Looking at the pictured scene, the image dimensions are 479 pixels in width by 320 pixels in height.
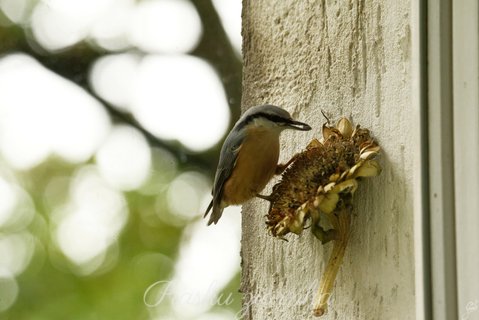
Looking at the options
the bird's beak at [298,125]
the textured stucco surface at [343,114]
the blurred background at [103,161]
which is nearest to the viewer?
the textured stucco surface at [343,114]

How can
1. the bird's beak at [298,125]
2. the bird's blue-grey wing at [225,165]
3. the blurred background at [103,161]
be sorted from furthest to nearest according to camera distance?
the blurred background at [103,161] → the bird's blue-grey wing at [225,165] → the bird's beak at [298,125]

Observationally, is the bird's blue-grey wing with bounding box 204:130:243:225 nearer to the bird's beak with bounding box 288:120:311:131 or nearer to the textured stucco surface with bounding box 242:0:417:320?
the textured stucco surface with bounding box 242:0:417:320

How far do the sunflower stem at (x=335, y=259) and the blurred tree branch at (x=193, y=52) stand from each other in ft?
7.90

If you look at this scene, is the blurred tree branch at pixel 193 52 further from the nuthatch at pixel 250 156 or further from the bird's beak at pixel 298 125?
the bird's beak at pixel 298 125

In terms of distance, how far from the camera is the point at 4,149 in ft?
15.5

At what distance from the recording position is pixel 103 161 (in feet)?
15.4

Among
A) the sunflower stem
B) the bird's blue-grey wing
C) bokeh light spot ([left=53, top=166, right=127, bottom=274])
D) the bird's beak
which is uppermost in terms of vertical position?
the bird's beak

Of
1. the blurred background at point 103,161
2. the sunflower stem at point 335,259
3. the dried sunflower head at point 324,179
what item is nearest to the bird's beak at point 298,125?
the dried sunflower head at point 324,179

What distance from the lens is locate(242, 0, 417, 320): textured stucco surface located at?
185 centimetres

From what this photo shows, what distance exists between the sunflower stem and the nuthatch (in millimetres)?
355

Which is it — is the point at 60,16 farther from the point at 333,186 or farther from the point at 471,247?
the point at 471,247

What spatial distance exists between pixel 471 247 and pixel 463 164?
0.54 feet

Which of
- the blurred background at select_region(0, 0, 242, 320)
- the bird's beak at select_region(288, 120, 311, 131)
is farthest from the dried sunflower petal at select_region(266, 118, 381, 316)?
the blurred background at select_region(0, 0, 242, 320)

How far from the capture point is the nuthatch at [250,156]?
2.35 meters
